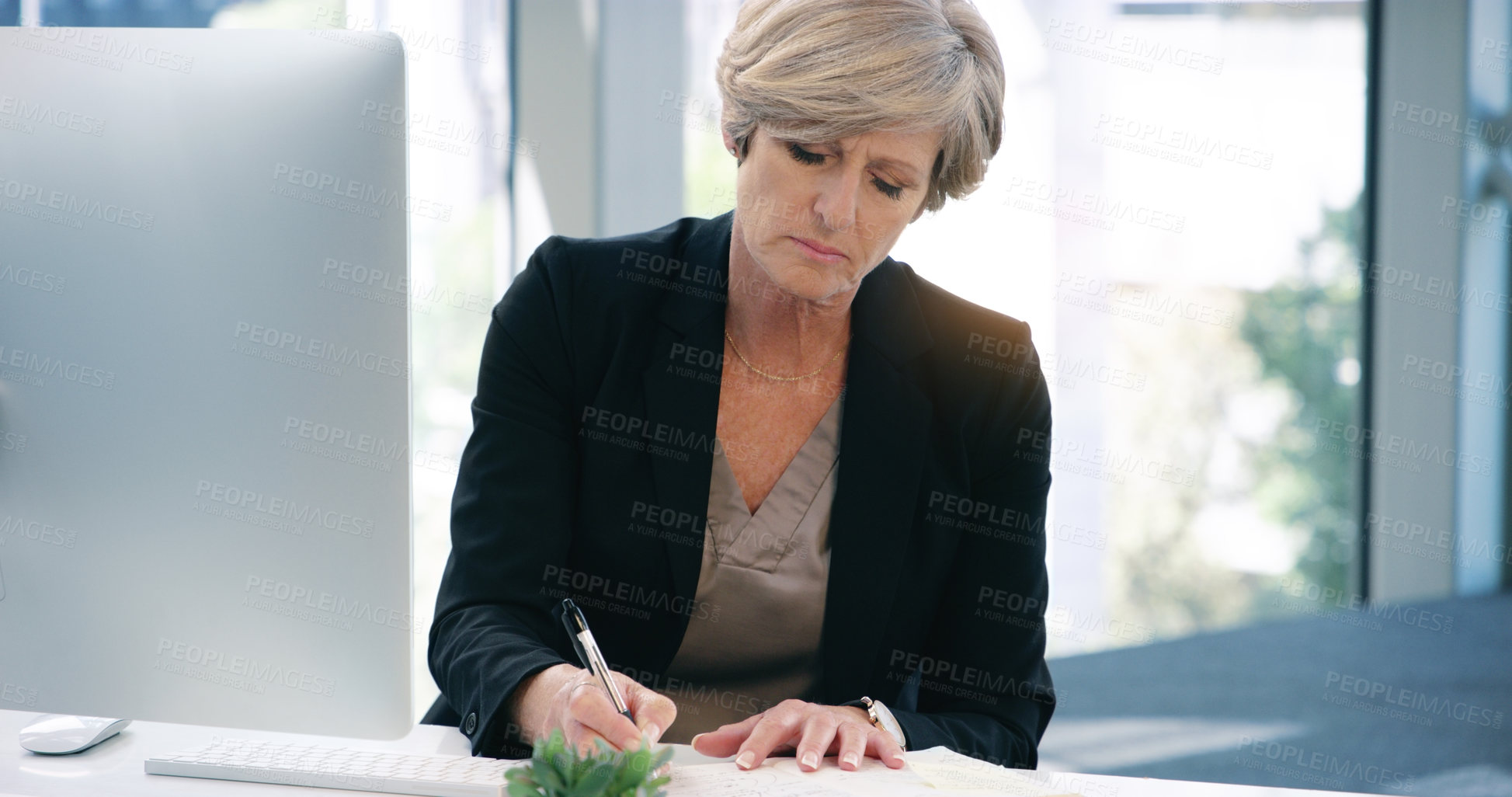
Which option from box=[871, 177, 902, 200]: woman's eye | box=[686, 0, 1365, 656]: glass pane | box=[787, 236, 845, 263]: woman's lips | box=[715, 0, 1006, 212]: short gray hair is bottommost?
box=[686, 0, 1365, 656]: glass pane

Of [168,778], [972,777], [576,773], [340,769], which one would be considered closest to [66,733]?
[168,778]

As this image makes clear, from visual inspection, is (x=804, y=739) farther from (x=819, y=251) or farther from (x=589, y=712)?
(x=819, y=251)

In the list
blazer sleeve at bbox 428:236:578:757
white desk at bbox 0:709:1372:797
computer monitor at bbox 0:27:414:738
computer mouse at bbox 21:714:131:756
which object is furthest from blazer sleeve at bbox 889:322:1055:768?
computer mouse at bbox 21:714:131:756

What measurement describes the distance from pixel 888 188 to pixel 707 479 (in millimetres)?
395

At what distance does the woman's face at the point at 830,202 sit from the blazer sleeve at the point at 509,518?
0.28 m

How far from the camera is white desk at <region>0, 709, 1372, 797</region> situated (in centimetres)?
91

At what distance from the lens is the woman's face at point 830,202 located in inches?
47.5

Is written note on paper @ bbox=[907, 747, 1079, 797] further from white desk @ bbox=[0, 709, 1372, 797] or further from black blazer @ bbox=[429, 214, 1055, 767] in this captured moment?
black blazer @ bbox=[429, 214, 1055, 767]

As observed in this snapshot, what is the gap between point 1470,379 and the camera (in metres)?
5.22

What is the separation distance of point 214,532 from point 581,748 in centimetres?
33

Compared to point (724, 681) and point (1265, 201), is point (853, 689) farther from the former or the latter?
point (1265, 201)

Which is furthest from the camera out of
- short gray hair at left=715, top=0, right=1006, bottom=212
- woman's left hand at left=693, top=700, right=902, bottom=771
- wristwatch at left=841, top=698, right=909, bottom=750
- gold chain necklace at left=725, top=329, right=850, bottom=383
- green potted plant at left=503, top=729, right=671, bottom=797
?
gold chain necklace at left=725, top=329, right=850, bottom=383

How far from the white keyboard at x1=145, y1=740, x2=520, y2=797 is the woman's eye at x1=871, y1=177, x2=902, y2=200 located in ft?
2.34

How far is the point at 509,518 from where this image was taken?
47.0 inches
